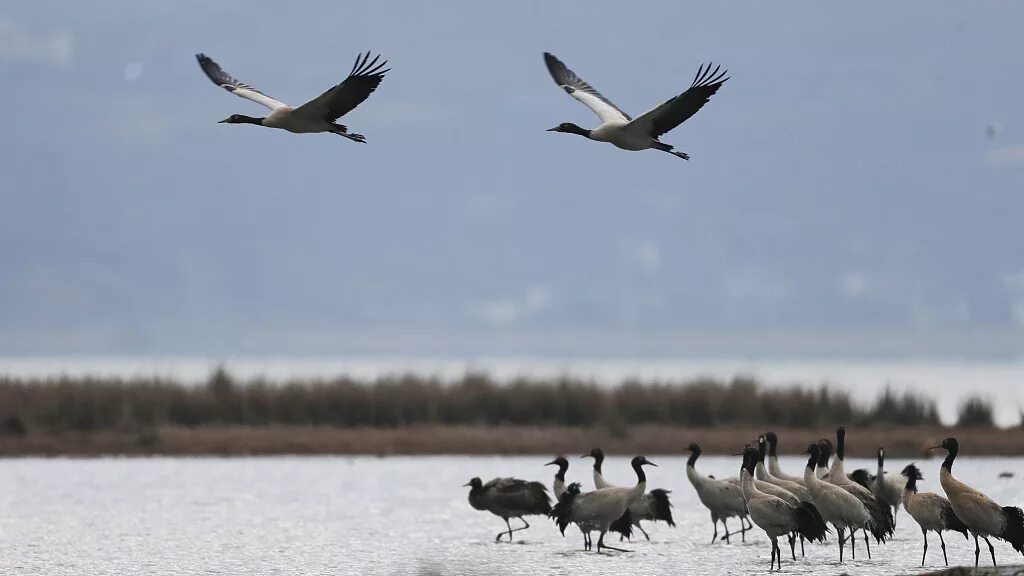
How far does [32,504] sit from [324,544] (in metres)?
6.47

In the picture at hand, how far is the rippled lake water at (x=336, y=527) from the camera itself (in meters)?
14.1

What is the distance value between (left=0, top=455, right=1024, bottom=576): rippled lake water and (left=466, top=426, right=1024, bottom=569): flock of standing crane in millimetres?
336

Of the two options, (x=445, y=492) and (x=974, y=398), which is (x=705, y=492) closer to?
(x=445, y=492)

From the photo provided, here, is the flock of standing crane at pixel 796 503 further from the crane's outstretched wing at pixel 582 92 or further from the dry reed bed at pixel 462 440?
the dry reed bed at pixel 462 440

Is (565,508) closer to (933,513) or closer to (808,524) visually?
(808,524)

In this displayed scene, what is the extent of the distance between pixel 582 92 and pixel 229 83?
3.62 metres

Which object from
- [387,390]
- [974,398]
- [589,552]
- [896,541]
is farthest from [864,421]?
[589,552]

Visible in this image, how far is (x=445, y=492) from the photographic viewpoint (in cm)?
2288

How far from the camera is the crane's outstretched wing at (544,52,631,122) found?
14.4 meters

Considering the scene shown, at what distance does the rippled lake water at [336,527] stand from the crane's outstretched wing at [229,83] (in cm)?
443

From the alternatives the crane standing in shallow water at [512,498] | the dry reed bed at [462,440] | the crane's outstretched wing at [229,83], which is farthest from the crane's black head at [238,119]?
the dry reed bed at [462,440]

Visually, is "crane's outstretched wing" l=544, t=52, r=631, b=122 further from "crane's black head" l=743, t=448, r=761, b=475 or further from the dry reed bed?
the dry reed bed

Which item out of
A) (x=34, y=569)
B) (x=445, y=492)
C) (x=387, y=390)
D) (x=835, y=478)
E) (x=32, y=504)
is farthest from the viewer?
(x=387, y=390)

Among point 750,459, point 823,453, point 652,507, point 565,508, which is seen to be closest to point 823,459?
point 823,453
